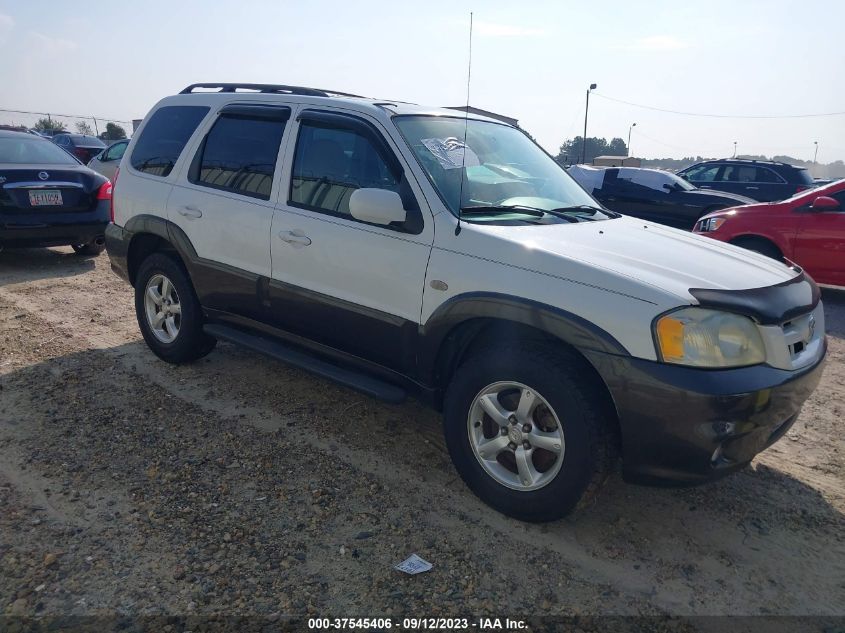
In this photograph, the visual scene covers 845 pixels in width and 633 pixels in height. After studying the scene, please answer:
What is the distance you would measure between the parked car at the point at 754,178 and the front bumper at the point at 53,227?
12.0 metres

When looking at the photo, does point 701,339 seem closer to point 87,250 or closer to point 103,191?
point 103,191

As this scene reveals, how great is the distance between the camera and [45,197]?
752cm

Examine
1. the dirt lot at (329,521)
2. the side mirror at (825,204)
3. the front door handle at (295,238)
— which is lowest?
the dirt lot at (329,521)

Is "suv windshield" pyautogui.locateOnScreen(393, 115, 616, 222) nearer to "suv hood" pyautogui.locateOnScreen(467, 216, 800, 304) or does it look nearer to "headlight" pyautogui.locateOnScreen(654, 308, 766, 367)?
"suv hood" pyautogui.locateOnScreen(467, 216, 800, 304)

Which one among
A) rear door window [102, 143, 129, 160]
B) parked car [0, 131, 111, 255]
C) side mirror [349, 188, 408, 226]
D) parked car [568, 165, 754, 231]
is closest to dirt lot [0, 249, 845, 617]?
side mirror [349, 188, 408, 226]

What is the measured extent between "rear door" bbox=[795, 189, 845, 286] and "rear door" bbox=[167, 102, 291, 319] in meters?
6.29

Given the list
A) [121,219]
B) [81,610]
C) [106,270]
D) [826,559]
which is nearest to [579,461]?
[826,559]

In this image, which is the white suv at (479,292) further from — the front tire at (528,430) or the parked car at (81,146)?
the parked car at (81,146)

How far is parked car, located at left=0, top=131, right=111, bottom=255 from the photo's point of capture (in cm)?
732

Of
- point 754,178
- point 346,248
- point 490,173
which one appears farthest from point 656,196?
point 346,248

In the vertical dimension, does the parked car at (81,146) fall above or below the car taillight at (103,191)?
above

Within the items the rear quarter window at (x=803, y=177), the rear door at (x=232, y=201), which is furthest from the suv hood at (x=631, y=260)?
the rear quarter window at (x=803, y=177)

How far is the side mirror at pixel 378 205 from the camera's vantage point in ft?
10.6

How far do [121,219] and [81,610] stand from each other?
11.0ft
